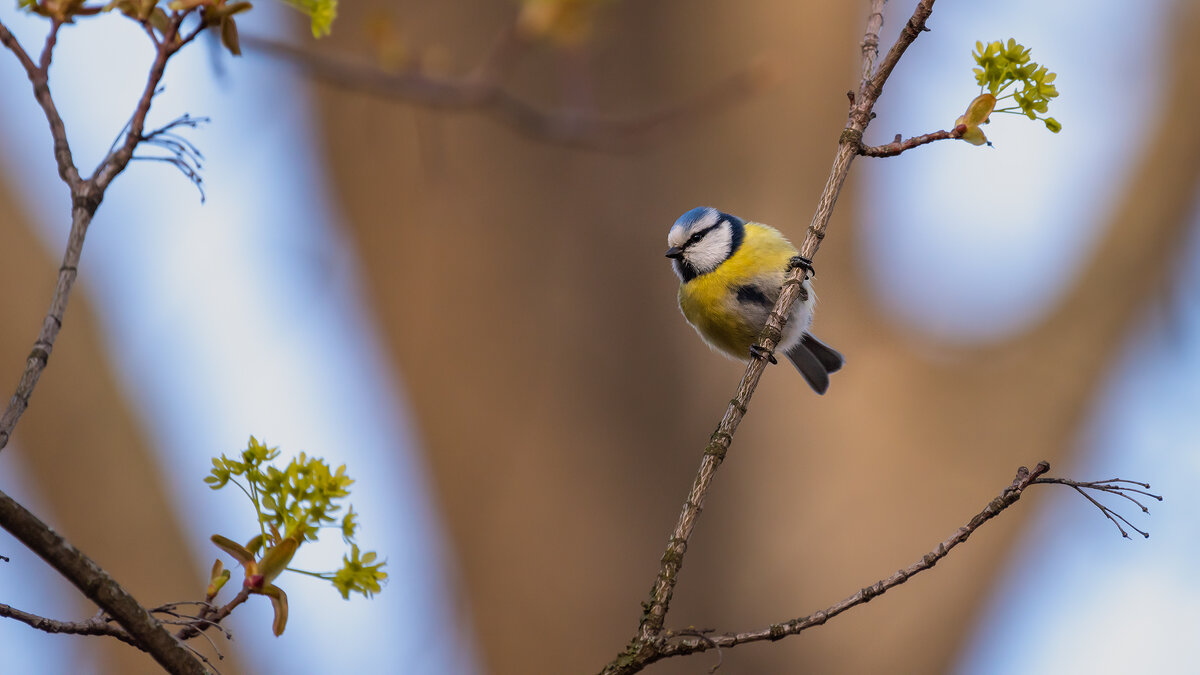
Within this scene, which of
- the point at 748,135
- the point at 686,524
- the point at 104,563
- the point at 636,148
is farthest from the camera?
the point at 748,135

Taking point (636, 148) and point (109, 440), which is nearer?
point (636, 148)

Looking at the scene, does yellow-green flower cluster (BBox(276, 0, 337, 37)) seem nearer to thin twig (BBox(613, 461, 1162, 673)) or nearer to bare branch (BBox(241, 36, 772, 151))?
bare branch (BBox(241, 36, 772, 151))

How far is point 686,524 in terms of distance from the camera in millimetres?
1111

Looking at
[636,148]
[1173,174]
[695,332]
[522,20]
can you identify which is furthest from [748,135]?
[522,20]

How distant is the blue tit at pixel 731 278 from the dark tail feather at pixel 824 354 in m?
0.08

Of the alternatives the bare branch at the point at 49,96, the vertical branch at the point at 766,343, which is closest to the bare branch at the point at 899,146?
the vertical branch at the point at 766,343

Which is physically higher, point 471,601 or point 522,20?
point 471,601

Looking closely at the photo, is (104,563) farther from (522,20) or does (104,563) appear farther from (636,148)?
(522,20)

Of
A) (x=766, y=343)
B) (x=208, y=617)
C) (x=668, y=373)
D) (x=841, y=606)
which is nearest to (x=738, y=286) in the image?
(x=668, y=373)

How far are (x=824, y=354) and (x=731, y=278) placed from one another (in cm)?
67

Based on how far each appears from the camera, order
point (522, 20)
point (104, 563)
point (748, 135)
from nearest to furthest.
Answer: point (522, 20) → point (104, 563) → point (748, 135)

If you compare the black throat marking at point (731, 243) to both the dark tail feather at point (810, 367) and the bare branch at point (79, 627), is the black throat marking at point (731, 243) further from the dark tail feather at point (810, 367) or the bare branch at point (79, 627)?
the bare branch at point (79, 627)

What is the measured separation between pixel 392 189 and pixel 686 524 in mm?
2234

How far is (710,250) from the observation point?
3.01 metres
